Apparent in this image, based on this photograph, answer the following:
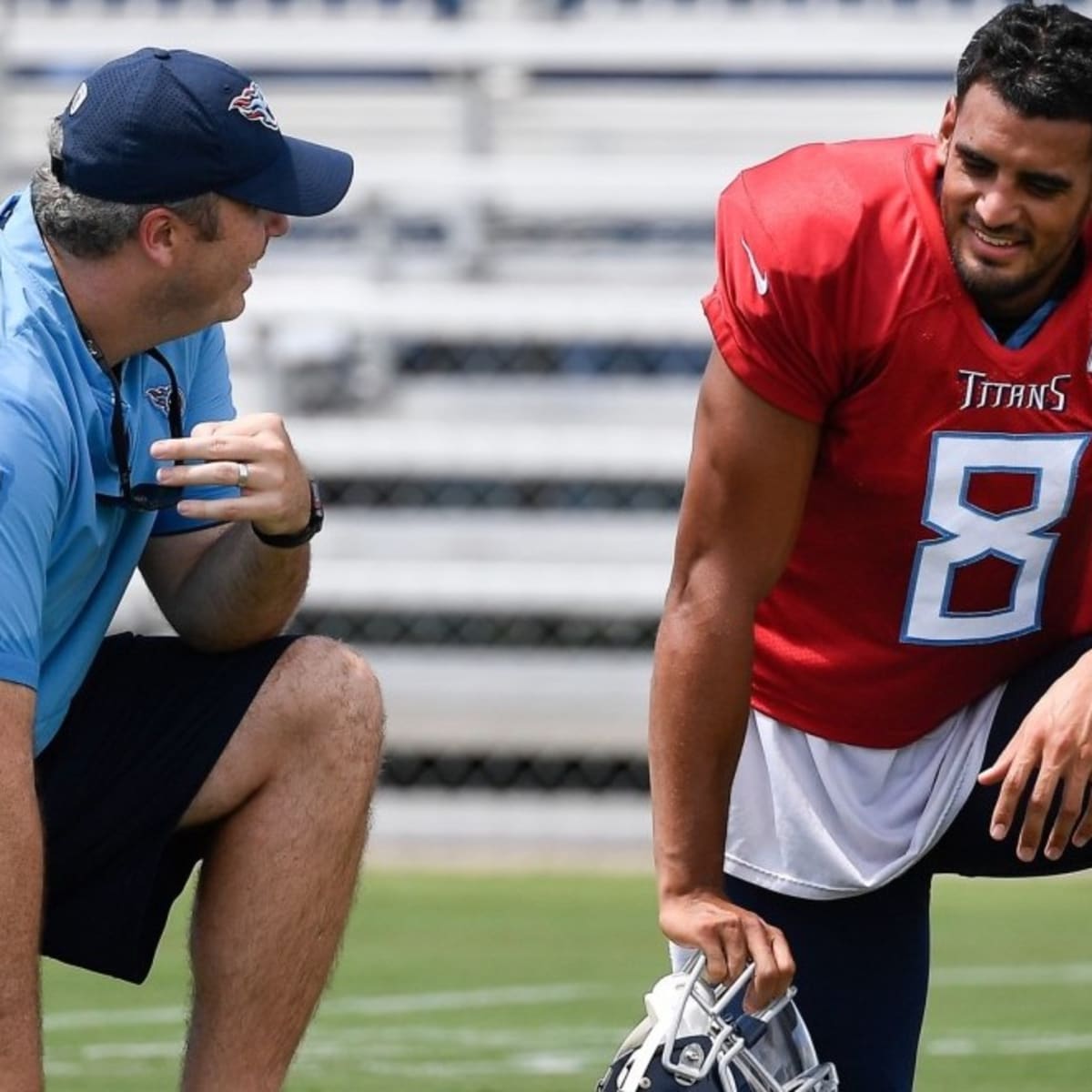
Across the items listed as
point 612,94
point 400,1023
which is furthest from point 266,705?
point 612,94

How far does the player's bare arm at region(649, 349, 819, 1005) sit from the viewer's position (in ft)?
10.1

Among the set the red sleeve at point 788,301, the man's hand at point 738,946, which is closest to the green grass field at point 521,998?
the man's hand at point 738,946

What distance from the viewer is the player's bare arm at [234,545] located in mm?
3037

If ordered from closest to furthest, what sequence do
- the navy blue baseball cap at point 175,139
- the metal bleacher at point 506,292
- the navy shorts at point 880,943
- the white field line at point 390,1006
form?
the navy blue baseball cap at point 175,139, the navy shorts at point 880,943, the white field line at point 390,1006, the metal bleacher at point 506,292

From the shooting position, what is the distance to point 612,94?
1055 cm

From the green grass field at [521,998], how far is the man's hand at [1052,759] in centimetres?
141

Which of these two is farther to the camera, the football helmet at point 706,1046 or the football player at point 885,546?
the football player at point 885,546

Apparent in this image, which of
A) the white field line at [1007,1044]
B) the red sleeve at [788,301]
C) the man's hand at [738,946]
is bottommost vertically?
the white field line at [1007,1044]

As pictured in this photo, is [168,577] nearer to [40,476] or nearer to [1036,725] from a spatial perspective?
[40,476]

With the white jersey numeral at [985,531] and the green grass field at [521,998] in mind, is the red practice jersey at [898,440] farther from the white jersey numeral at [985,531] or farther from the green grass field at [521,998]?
the green grass field at [521,998]

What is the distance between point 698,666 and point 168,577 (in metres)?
0.79

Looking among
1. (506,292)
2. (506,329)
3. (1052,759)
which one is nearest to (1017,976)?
(1052,759)

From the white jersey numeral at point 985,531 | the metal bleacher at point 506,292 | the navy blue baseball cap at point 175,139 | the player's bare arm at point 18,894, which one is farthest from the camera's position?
the metal bleacher at point 506,292

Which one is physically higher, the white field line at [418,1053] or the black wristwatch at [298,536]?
the black wristwatch at [298,536]
